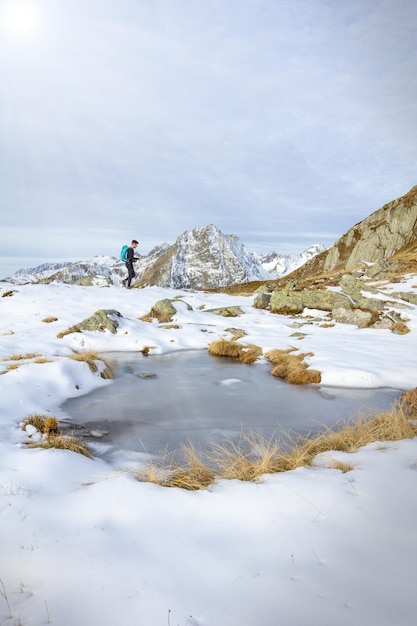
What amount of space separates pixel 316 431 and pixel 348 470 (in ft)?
7.45

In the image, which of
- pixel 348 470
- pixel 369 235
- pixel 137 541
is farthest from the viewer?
pixel 369 235

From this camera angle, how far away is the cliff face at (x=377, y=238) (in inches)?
2815

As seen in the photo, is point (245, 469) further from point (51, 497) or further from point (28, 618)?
point (28, 618)

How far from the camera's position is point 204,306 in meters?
25.2

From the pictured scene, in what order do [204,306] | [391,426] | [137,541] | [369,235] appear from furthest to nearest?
[369,235], [204,306], [391,426], [137,541]

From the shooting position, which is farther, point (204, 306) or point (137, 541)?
point (204, 306)

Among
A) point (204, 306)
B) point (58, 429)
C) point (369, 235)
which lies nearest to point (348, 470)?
point (58, 429)

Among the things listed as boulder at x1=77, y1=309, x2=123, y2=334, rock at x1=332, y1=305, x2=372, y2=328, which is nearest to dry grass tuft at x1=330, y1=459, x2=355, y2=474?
boulder at x1=77, y1=309, x2=123, y2=334

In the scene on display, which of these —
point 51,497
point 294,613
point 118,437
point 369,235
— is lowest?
point 118,437

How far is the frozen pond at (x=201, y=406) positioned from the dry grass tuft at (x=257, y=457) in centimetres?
73

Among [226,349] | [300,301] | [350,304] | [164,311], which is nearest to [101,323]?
[164,311]

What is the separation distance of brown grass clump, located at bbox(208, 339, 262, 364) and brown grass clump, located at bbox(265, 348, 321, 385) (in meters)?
0.67

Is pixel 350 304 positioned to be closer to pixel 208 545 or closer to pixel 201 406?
pixel 201 406

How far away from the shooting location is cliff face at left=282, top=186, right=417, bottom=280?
71500 millimetres
